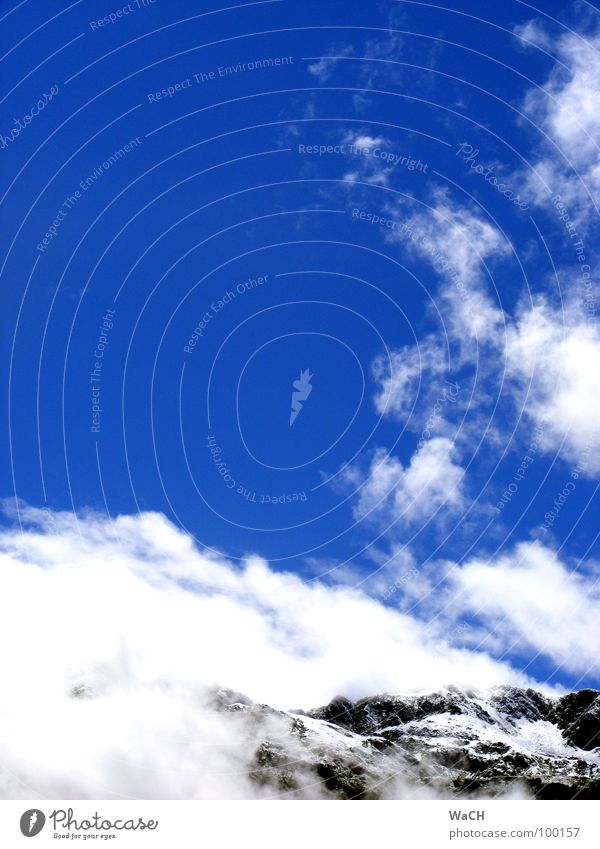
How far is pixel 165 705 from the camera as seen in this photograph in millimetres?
22344

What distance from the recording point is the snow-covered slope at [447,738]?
297 feet

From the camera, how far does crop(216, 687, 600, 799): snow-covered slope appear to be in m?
90.6
